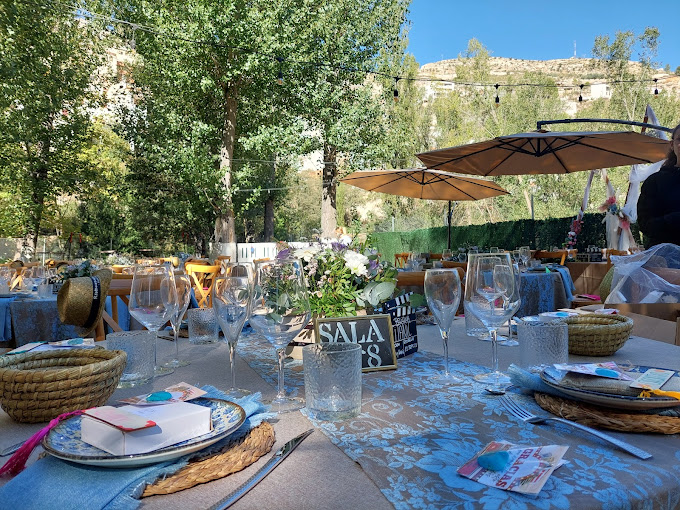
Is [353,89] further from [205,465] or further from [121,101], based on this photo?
[205,465]

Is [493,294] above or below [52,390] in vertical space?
above

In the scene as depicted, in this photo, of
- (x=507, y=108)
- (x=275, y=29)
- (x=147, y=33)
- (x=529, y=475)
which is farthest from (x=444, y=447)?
(x=507, y=108)

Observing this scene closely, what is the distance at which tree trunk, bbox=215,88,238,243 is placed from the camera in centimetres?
1335

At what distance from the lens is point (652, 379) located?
868 millimetres

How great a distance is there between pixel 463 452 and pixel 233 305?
19.3 inches

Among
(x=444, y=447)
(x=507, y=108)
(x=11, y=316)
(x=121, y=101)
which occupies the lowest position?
(x=11, y=316)

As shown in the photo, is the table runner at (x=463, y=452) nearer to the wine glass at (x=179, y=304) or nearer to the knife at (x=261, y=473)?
the knife at (x=261, y=473)

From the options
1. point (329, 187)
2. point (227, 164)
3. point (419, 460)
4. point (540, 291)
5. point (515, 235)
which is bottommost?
point (540, 291)

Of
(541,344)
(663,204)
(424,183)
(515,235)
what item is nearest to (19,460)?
(541,344)

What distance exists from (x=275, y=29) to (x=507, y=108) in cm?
1466

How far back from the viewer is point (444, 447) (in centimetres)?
67

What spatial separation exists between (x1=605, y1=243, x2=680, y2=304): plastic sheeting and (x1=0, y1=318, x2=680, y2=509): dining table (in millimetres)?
2000

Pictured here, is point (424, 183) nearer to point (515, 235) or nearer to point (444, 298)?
point (444, 298)

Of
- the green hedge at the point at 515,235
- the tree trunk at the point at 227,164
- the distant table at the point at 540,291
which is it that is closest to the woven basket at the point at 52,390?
the distant table at the point at 540,291
